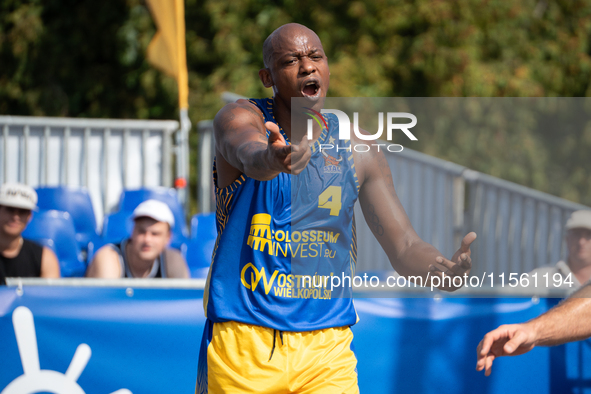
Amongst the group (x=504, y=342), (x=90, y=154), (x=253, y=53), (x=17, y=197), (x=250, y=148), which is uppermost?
(x=253, y=53)

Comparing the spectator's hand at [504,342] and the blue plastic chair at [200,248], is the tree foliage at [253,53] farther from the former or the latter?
the spectator's hand at [504,342]

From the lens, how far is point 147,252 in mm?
4016

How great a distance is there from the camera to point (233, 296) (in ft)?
6.14

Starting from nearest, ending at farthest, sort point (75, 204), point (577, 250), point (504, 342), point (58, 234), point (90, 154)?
point (504, 342) → point (577, 250) → point (58, 234) → point (75, 204) → point (90, 154)

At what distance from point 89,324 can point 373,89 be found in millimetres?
9156

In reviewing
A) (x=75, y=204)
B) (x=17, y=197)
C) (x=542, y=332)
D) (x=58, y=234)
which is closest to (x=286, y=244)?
(x=542, y=332)

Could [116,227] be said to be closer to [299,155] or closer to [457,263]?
[457,263]

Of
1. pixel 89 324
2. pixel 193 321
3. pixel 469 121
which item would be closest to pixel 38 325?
pixel 89 324

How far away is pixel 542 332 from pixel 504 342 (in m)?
0.13

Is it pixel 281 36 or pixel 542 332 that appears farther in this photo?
pixel 281 36

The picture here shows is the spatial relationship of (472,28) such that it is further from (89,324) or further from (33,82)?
(89,324)

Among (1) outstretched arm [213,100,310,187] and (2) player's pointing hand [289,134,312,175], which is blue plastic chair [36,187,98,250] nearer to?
(1) outstretched arm [213,100,310,187]

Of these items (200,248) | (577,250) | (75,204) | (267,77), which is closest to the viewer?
(267,77)

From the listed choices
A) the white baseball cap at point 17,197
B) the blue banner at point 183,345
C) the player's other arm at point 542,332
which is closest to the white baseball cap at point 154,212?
the white baseball cap at point 17,197
